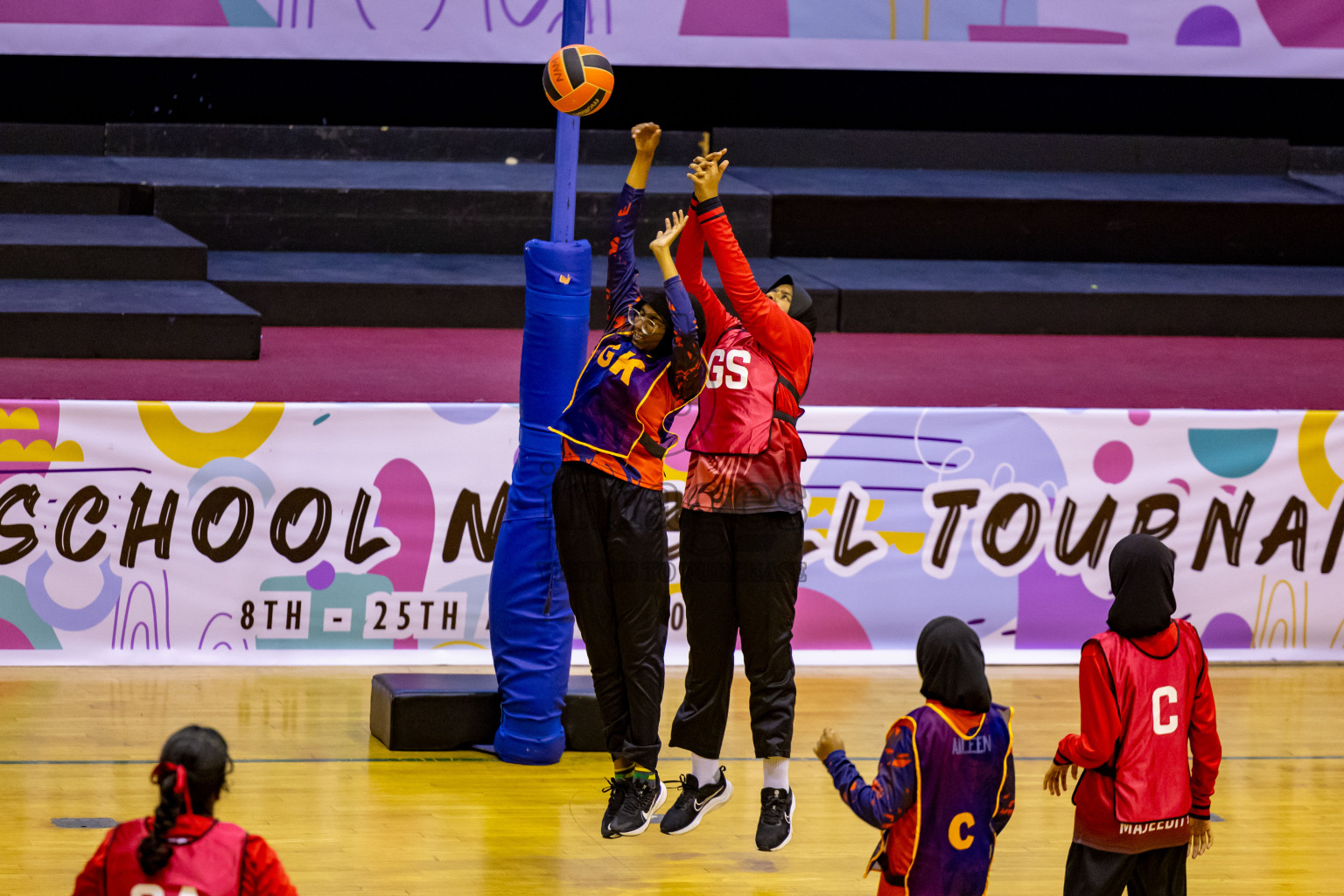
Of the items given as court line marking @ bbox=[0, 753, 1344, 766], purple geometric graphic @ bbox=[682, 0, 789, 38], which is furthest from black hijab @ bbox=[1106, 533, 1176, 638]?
purple geometric graphic @ bbox=[682, 0, 789, 38]

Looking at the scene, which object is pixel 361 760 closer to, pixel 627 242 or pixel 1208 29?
pixel 627 242

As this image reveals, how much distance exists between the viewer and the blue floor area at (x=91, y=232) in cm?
1048

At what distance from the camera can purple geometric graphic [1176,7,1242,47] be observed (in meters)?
12.3

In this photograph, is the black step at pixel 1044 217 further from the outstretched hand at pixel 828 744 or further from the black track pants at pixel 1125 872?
the outstretched hand at pixel 828 744

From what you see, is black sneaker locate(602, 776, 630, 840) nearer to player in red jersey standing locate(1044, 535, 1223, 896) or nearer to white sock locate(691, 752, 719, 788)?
white sock locate(691, 752, 719, 788)

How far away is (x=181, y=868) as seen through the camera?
3145 millimetres

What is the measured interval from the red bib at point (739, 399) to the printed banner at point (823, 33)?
22.7 feet

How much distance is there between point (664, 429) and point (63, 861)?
7.59 feet

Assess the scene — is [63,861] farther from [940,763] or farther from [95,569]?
[940,763]

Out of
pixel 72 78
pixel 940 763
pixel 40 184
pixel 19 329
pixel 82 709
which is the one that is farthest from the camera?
pixel 72 78

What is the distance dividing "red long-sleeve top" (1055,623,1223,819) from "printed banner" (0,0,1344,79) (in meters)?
8.35

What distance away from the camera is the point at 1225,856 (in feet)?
18.7

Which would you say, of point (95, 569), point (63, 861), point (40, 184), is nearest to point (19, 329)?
point (40, 184)

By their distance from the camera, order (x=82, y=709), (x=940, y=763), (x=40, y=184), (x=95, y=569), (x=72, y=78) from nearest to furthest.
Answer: (x=940, y=763) < (x=82, y=709) < (x=95, y=569) < (x=40, y=184) < (x=72, y=78)
